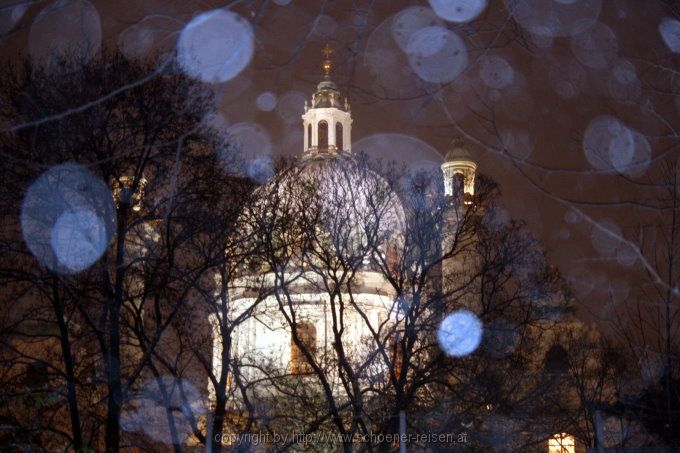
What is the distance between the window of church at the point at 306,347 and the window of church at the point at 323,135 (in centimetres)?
2432

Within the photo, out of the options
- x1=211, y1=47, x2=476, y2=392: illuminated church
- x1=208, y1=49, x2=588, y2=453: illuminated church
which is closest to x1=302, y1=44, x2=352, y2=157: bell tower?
x1=211, y1=47, x2=476, y2=392: illuminated church

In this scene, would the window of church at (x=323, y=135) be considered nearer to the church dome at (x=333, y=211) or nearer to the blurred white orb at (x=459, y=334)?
the church dome at (x=333, y=211)

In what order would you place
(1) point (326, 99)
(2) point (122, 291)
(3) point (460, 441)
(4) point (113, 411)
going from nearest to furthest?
(4) point (113, 411) < (2) point (122, 291) < (3) point (460, 441) < (1) point (326, 99)

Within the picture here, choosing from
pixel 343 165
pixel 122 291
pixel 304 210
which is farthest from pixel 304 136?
pixel 122 291

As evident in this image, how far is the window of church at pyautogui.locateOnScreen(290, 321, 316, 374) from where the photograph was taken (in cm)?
2520

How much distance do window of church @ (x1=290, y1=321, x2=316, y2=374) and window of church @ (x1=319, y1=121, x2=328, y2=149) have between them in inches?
957

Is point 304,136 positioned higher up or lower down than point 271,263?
higher up

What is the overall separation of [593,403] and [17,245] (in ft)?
49.7

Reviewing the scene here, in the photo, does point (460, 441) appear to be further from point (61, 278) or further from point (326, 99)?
point (326, 99)

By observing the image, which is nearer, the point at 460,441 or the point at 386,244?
the point at 460,441

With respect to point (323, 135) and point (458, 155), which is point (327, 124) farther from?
point (458, 155)

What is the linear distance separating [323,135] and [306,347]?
34558 mm

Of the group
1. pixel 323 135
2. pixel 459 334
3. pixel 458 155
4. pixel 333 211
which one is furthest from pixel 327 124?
pixel 459 334

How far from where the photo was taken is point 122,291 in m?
16.2
